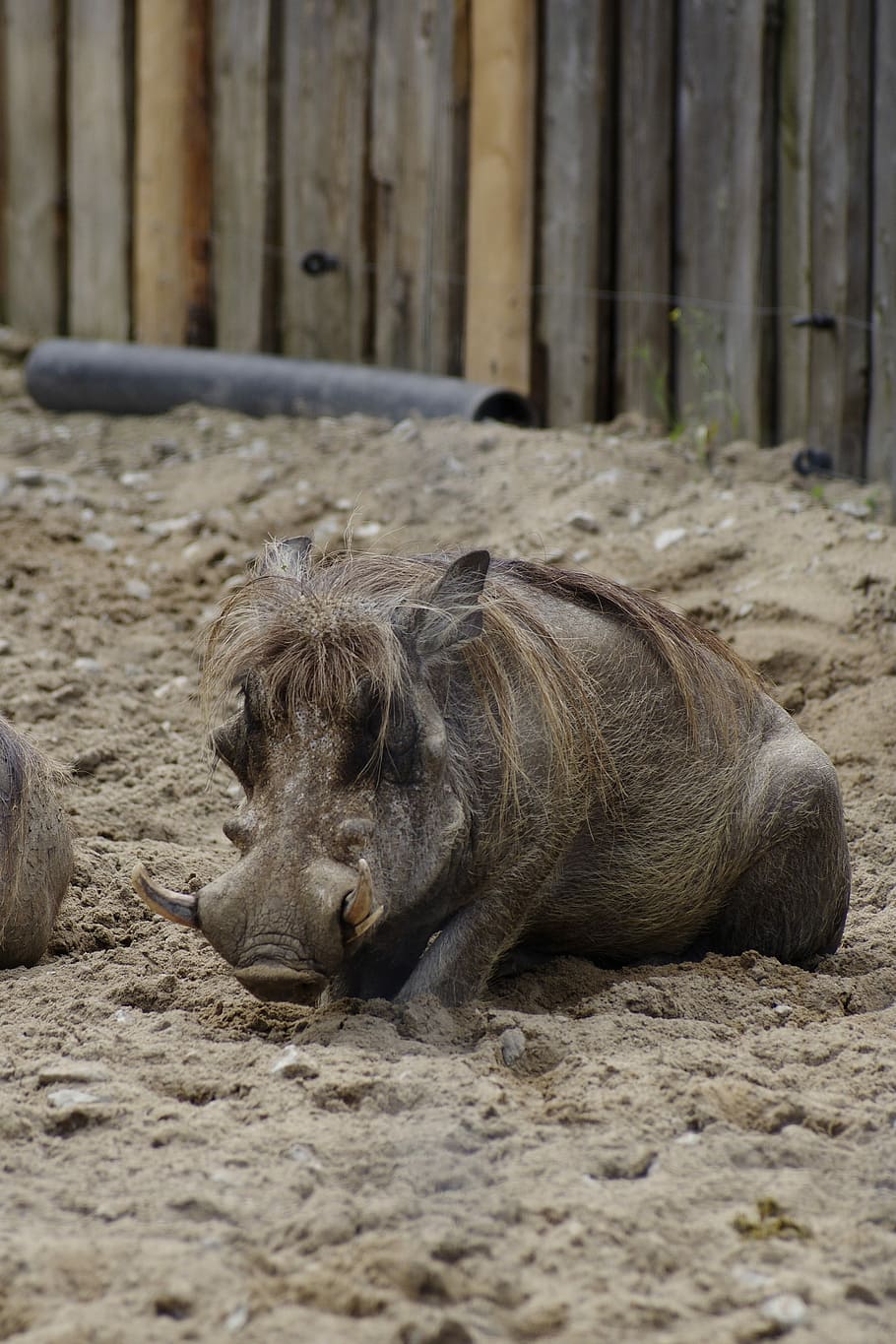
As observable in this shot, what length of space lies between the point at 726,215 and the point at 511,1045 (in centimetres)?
393

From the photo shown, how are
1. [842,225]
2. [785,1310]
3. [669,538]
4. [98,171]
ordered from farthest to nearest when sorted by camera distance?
[98,171], [842,225], [669,538], [785,1310]

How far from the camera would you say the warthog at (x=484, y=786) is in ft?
9.23

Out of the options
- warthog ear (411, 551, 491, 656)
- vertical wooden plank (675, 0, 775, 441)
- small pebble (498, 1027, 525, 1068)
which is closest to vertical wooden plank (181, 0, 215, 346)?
vertical wooden plank (675, 0, 775, 441)

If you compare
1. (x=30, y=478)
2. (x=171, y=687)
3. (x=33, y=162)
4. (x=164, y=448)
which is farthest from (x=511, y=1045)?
(x=33, y=162)

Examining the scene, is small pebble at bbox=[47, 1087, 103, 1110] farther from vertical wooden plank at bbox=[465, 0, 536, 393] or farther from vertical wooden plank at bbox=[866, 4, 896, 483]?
vertical wooden plank at bbox=[465, 0, 536, 393]

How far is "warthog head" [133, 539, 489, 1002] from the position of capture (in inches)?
107

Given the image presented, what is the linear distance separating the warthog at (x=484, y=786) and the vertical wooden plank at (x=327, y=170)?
367 cm

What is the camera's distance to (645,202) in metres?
6.06

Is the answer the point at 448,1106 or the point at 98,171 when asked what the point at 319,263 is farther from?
the point at 448,1106

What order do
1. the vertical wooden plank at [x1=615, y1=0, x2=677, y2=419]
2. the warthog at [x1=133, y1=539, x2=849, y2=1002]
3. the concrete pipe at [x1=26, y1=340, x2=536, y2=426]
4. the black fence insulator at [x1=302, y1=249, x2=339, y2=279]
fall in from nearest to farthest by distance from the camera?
the warthog at [x1=133, y1=539, x2=849, y2=1002]
the vertical wooden plank at [x1=615, y1=0, x2=677, y2=419]
the concrete pipe at [x1=26, y1=340, x2=536, y2=426]
the black fence insulator at [x1=302, y1=249, x2=339, y2=279]

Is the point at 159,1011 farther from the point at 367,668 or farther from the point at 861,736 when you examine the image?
the point at 861,736

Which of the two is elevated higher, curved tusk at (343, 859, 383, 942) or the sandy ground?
curved tusk at (343, 859, 383, 942)

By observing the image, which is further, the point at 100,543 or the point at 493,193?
the point at 493,193

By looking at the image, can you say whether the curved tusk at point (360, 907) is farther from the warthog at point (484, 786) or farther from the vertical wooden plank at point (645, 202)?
the vertical wooden plank at point (645, 202)
